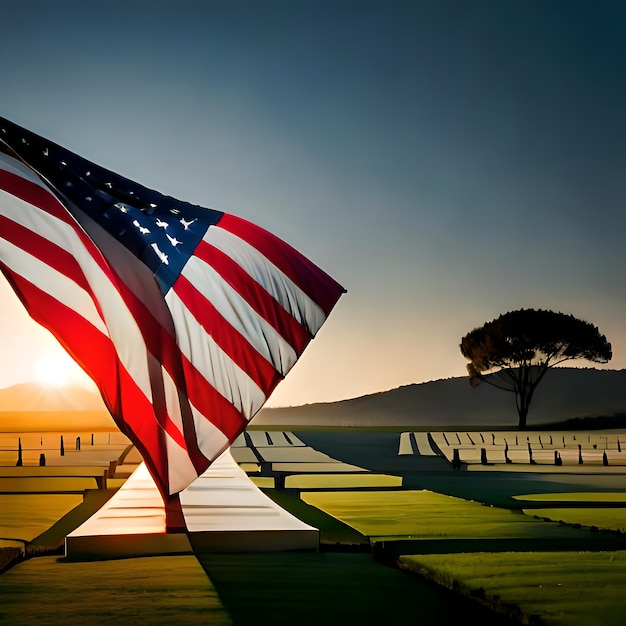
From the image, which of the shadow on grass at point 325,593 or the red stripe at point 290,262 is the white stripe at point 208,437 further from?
the red stripe at point 290,262

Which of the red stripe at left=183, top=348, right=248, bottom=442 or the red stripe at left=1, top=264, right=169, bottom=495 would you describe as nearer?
the red stripe at left=1, top=264, right=169, bottom=495

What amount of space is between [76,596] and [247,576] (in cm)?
117

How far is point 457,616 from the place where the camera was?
5023 millimetres

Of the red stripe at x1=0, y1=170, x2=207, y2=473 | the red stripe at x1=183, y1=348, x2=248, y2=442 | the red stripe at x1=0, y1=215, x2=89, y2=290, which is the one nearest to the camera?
the red stripe at x1=0, y1=170, x2=207, y2=473

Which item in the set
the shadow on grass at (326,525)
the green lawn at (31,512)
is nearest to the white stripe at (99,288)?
the shadow on grass at (326,525)

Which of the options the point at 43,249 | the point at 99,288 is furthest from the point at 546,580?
the point at 43,249

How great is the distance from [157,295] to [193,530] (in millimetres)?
1935

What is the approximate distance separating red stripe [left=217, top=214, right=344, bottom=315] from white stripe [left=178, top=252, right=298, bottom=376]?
48 centimetres

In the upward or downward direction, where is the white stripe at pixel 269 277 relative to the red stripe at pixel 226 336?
upward

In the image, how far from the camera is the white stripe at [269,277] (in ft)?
24.8

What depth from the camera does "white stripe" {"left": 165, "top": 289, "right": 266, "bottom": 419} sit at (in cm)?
698

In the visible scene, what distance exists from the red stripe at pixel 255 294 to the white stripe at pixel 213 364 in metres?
0.47

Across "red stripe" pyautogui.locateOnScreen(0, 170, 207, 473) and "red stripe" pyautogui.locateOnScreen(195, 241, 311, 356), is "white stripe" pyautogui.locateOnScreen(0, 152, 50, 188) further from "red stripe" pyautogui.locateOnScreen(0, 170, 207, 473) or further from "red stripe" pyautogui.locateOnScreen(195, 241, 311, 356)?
"red stripe" pyautogui.locateOnScreen(195, 241, 311, 356)

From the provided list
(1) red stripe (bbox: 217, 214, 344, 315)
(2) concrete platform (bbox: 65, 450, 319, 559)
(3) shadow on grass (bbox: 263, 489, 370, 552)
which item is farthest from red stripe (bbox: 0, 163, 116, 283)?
(3) shadow on grass (bbox: 263, 489, 370, 552)
